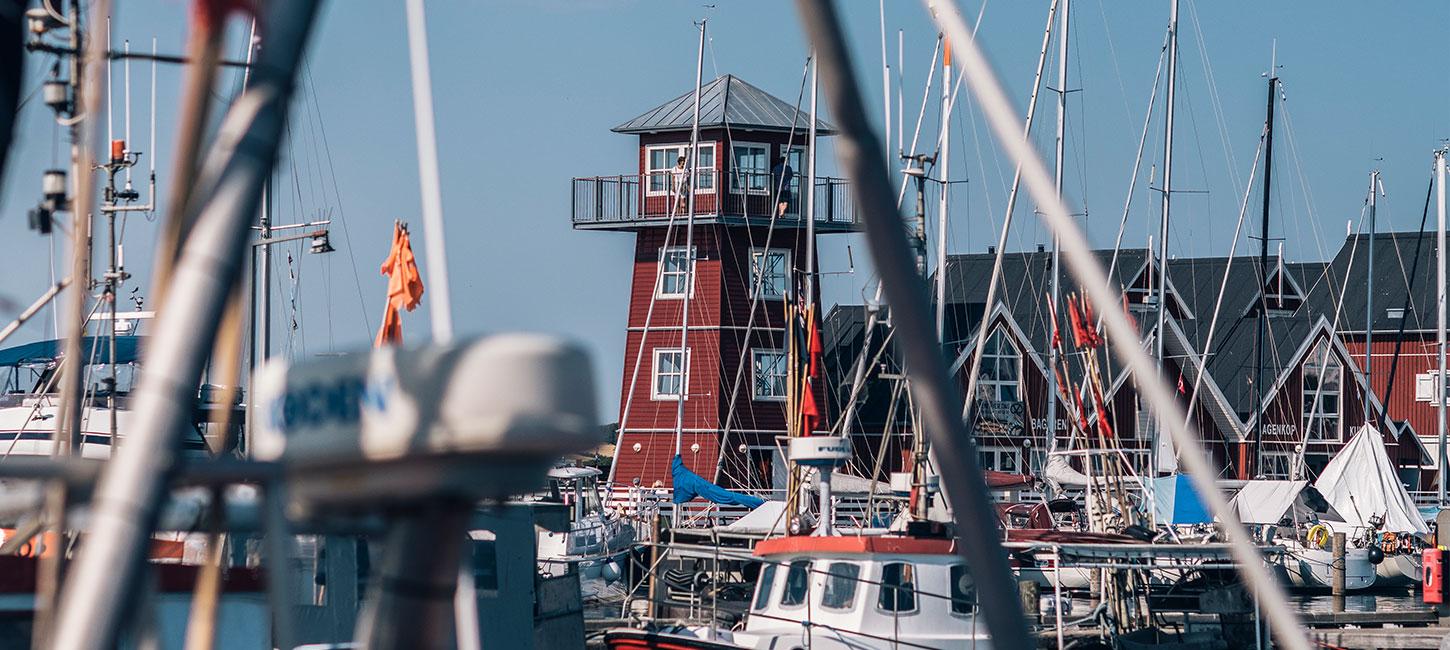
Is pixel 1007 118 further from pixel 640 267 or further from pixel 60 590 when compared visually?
pixel 640 267

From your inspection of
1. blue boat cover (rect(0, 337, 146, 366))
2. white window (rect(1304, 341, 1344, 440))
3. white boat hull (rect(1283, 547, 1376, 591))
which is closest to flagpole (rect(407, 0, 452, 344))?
blue boat cover (rect(0, 337, 146, 366))

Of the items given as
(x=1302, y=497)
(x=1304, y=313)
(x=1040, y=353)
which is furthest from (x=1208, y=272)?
(x=1302, y=497)

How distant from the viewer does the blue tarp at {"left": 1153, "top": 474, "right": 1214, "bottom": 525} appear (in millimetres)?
30844

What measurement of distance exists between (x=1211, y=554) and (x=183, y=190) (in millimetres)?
18239

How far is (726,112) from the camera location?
45750mm

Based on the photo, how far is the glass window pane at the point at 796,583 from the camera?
1625cm

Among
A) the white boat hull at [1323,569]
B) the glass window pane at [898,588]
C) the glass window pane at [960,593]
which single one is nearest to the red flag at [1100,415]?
the glass window pane at [960,593]

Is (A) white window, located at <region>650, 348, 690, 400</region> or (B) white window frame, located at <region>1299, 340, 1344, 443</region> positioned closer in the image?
(A) white window, located at <region>650, 348, 690, 400</region>

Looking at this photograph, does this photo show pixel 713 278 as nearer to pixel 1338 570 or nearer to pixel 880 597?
pixel 1338 570

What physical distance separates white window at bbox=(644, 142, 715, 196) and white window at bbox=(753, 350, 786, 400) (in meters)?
4.42

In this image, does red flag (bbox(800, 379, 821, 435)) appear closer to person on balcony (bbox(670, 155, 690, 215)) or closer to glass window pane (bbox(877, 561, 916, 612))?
glass window pane (bbox(877, 561, 916, 612))

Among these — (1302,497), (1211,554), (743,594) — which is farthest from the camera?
(1302,497)

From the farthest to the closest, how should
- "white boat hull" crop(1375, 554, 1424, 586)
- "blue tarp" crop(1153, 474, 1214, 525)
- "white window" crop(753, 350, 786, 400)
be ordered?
1. "white window" crop(753, 350, 786, 400)
2. "white boat hull" crop(1375, 554, 1424, 586)
3. "blue tarp" crop(1153, 474, 1214, 525)

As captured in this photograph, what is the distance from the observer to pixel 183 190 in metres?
2.90
